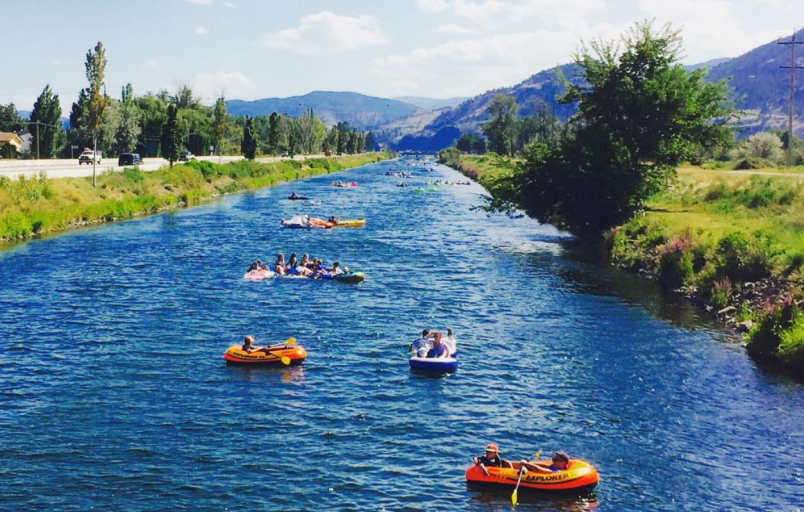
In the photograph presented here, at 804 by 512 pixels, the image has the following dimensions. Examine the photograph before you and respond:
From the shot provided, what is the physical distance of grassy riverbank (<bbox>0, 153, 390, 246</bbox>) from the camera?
6869cm

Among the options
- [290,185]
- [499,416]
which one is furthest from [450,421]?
[290,185]

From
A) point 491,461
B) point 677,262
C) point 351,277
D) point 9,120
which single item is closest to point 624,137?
point 677,262

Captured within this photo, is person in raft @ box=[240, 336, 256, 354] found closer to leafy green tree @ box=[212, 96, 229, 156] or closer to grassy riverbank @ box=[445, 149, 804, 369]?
grassy riverbank @ box=[445, 149, 804, 369]

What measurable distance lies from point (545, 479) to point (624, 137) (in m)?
52.5

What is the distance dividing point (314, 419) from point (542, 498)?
869 cm

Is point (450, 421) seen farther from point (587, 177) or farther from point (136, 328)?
point (587, 177)

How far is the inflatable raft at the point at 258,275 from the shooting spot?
171 ft

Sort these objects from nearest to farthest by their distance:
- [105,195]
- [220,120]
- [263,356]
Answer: [263,356], [105,195], [220,120]

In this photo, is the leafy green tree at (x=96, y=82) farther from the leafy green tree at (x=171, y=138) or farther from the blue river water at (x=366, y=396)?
the blue river water at (x=366, y=396)

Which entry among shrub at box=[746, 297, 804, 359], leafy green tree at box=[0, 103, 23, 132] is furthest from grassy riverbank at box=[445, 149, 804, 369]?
leafy green tree at box=[0, 103, 23, 132]

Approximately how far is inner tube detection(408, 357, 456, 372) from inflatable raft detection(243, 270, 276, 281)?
21.6 meters

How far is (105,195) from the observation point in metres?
86.6

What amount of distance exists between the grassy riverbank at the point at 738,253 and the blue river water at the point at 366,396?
2.07 meters

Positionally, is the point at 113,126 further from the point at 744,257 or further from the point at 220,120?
the point at 744,257
